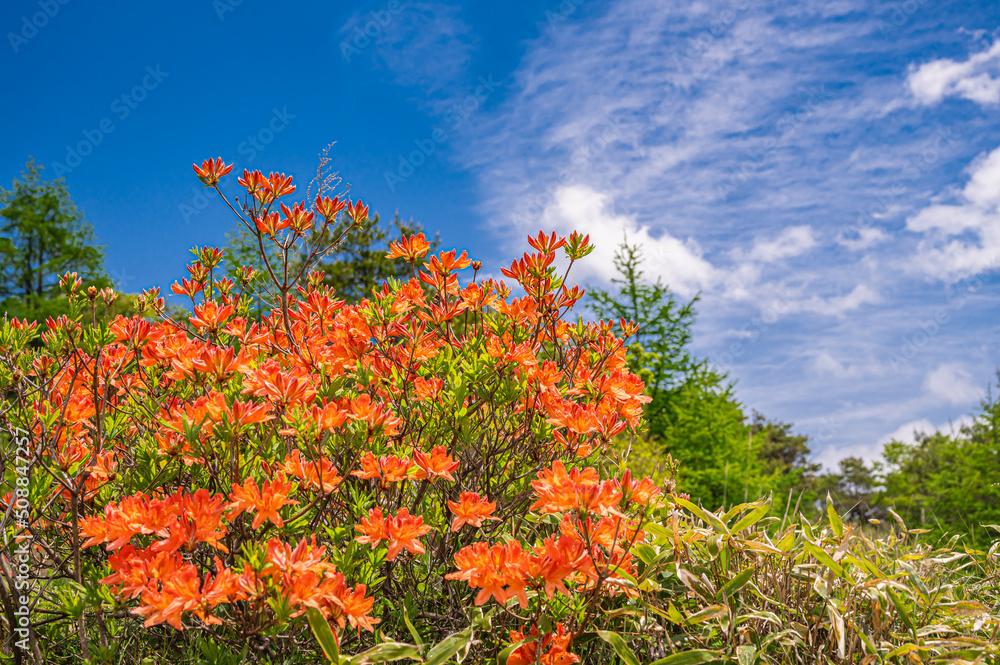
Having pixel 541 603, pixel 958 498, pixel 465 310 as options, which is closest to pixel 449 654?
pixel 541 603

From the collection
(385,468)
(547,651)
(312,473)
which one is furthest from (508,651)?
(312,473)

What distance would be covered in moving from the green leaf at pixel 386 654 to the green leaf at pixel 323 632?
0.25 feet

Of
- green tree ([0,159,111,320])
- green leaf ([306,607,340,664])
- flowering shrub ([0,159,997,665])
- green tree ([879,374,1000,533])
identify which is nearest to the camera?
green leaf ([306,607,340,664])

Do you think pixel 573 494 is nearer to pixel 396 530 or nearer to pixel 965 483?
pixel 396 530

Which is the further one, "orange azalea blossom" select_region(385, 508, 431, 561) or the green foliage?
the green foliage

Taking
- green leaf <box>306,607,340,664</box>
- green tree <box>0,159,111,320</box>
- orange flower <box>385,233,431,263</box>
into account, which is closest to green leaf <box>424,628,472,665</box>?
green leaf <box>306,607,340,664</box>

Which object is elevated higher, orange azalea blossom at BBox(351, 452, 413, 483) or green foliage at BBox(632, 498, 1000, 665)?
orange azalea blossom at BBox(351, 452, 413, 483)

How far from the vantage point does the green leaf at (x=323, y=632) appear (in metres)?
1.56

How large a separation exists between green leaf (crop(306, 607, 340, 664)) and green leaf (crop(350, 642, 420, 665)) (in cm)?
8

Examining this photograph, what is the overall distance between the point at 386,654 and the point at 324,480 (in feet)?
1.72

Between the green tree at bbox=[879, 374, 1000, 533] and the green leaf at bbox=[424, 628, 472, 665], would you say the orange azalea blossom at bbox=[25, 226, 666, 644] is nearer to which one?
the green leaf at bbox=[424, 628, 472, 665]

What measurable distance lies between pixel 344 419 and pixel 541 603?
2.89 feet

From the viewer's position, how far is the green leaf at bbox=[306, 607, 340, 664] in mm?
1556

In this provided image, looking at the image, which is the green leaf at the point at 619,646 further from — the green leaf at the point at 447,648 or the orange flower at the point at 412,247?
the orange flower at the point at 412,247
